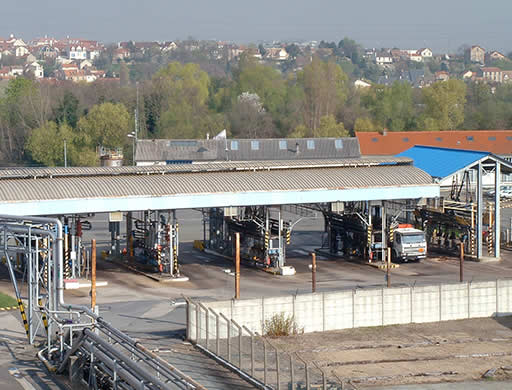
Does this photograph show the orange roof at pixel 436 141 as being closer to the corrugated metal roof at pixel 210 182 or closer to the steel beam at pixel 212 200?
the corrugated metal roof at pixel 210 182

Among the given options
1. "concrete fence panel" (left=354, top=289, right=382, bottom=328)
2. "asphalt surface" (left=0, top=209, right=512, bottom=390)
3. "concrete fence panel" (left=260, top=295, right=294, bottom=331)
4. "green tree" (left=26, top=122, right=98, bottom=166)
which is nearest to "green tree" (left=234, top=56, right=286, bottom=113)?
"green tree" (left=26, top=122, right=98, bottom=166)

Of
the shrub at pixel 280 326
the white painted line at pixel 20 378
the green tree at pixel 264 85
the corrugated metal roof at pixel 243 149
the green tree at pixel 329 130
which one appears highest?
the green tree at pixel 264 85

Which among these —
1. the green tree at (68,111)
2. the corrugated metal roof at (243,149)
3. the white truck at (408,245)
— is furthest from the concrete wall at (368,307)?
the green tree at (68,111)

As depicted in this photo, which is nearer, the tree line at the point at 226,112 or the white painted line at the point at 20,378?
the white painted line at the point at 20,378

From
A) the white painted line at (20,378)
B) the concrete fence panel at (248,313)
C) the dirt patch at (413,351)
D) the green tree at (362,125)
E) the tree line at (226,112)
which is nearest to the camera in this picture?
the white painted line at (20,378)

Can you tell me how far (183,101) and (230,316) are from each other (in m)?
82.3

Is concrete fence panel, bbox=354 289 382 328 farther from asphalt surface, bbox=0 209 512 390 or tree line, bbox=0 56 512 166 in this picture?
tree line, bbox=0 56 512 166

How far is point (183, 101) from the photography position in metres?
111

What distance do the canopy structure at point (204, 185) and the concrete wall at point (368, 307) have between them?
10.3 meters

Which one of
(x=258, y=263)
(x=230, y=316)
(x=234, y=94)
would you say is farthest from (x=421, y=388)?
(x=234, y=94)

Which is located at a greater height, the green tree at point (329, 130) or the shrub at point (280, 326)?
the green tree at point (329, 130)

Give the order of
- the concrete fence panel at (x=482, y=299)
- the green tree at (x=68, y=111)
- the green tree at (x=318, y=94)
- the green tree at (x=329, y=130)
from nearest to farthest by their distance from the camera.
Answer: the concrete fence panel at (x=482, y=299)
the green tree at (x=329, y=130)
the green tree at (x=68, y=111)
the green tree at (x=318, y=94)

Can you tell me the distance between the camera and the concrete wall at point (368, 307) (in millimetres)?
30469

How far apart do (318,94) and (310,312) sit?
79.9 m
